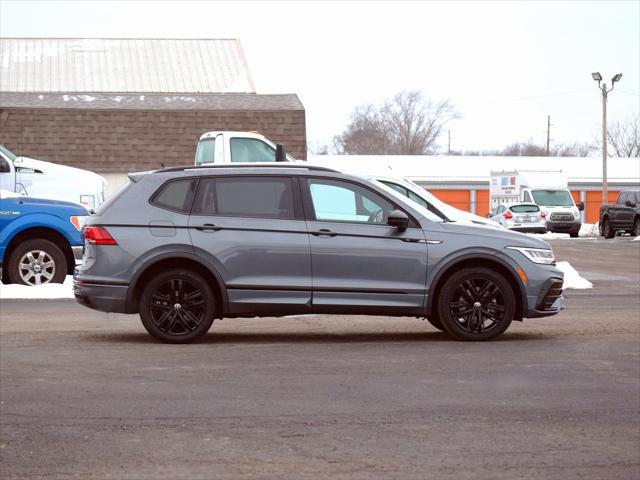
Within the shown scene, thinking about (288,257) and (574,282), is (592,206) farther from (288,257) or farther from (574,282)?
(288,257)

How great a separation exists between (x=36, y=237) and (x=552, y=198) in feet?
117

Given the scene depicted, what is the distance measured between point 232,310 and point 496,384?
3.06 metres

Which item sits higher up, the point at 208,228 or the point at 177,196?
the point at 177,196

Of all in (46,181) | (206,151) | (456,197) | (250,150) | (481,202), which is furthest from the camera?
(481,202)

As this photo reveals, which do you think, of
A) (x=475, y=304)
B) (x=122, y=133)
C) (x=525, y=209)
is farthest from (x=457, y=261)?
(x=525, y=209)

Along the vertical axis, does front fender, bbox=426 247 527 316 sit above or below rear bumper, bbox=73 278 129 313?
above

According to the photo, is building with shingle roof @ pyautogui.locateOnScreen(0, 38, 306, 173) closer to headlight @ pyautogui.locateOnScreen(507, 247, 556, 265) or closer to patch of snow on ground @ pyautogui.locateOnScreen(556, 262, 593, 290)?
patch of snow on ground @ pyautogui.locateOnScreen(556, 262, 593, 290)

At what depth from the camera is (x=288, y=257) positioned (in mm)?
12172

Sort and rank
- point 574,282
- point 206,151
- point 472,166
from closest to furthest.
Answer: point 574,282
point 206,151
point 472,166

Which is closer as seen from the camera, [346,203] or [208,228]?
[208,228]

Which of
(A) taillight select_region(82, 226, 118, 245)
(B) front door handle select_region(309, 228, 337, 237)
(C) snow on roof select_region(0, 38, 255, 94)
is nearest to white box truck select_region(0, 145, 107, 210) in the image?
(A) taillight select_region(82, 226, 118, 245)

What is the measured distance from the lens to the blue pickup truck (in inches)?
716

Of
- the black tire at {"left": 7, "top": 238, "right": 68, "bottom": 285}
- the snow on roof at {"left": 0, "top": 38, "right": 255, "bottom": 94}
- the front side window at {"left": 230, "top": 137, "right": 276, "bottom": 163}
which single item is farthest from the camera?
the snow on roof at {"left": 0, "top": 38, "right": 255, "bottom": 94}

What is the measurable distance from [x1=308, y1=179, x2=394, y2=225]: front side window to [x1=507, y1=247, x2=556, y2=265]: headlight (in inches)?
51.3
